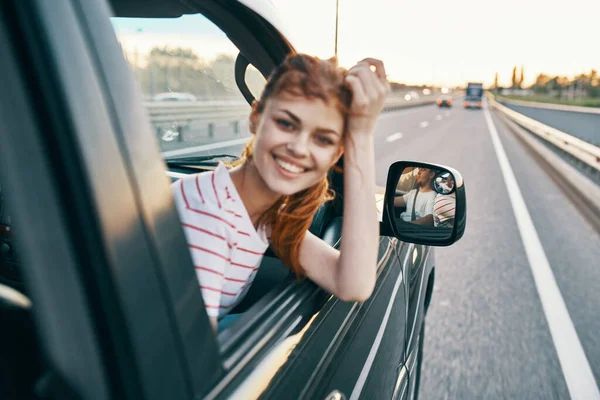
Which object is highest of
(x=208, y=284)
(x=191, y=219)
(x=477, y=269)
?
(x=191, y=219)

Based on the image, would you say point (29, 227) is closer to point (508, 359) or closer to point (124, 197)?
point (124, 197)

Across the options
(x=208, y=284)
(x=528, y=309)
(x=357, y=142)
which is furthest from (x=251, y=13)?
(x=528, y=309)

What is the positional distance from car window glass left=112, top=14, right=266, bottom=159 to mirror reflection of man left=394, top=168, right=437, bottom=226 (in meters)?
0.67

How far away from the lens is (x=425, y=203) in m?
2.07

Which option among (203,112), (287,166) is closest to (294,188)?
(287,166)

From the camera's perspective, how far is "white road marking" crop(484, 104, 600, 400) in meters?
3.40

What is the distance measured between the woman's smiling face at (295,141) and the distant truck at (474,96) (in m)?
67.6

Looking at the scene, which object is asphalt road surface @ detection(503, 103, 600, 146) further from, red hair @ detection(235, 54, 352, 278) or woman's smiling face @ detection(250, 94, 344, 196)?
woman's smiling face @ detection(250, 94, 344, 196)

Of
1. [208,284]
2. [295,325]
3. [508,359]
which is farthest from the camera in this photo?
[508,359]

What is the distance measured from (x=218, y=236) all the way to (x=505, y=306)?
3884mm

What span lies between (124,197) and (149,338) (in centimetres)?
22

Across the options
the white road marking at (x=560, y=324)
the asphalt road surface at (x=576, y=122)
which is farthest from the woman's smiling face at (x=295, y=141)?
the asphalt road surface at (x=576, y=122)

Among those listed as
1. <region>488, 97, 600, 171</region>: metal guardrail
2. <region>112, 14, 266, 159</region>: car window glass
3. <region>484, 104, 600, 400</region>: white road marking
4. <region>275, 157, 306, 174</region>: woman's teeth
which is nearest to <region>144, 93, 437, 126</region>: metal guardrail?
<region>112, 14, 266, 159</region>: car window glass

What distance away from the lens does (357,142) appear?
5.01 feet
